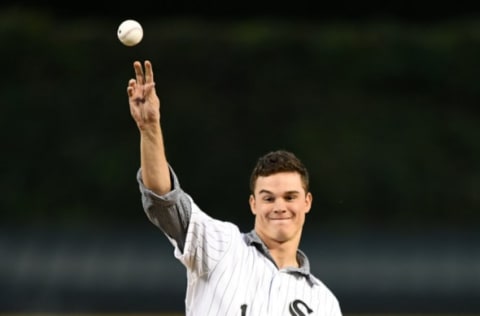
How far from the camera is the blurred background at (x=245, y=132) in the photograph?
15.4 m

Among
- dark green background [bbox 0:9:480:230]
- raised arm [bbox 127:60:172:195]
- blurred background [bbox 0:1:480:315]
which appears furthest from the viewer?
dark green background [bbox 0:9:480:230]

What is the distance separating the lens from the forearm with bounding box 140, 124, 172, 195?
4.83 meters

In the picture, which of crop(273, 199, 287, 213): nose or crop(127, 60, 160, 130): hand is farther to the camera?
crop(273, 199, 287, 213): nose

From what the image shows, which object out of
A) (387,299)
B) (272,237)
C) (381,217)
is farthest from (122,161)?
(272,237)

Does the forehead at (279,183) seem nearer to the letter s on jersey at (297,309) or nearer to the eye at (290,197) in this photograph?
the eye at (290,197)

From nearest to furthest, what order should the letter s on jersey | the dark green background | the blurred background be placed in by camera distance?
the letter s on jersey, the blurred background, the dark green background

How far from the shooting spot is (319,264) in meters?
14.9

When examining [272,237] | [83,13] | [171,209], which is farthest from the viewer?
[83,13]

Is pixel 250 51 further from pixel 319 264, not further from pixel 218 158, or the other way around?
pixel 319 264

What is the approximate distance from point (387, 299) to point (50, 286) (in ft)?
13.5

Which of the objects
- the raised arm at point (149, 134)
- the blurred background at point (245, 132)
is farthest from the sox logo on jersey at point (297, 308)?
the blurred background at point (245, 132)

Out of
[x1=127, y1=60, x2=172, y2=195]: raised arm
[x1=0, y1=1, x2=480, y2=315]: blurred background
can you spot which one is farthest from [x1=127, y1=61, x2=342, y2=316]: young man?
[x1=0, y1=1, x2=480, y2=315]: blurred background

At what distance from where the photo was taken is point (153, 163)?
Answer: 15.8ft

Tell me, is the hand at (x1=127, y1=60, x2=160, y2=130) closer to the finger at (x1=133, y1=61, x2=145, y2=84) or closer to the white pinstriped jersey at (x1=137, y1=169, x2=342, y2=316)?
the finger at (x1=133, y1=61, x2=145, y2=84)
